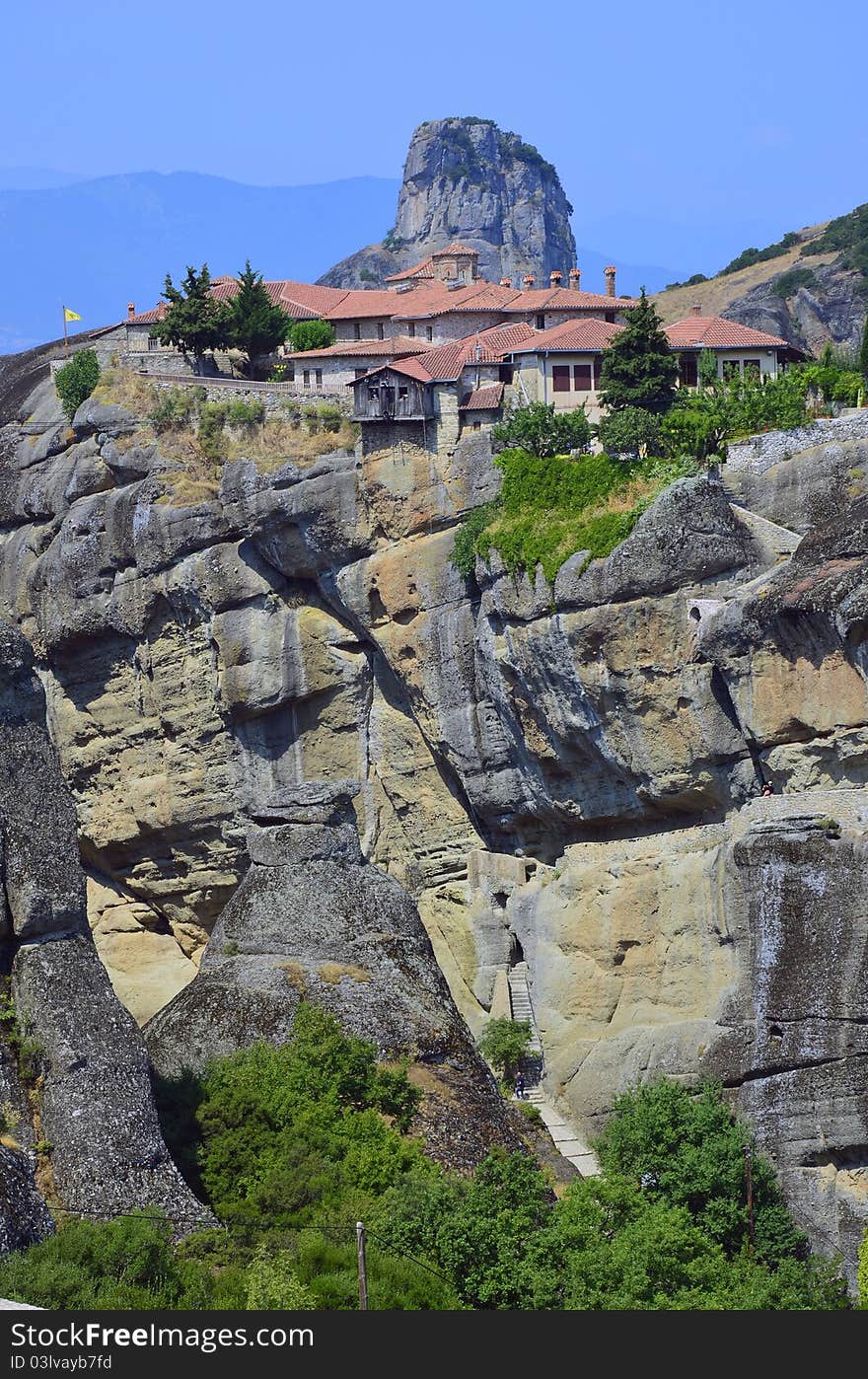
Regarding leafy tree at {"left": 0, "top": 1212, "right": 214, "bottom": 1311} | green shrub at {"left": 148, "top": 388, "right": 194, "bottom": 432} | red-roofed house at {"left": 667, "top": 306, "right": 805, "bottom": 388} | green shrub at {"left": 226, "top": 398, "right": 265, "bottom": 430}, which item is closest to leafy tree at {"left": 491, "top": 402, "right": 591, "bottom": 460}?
red-roofed house at {"left": 667, "top": 306, "right": 805, "bottom": 388}

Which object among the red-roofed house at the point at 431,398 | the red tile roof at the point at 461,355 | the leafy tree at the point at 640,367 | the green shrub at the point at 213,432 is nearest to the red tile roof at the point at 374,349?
the red tile roof at the point at 461,355

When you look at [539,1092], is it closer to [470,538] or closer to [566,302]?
[470,538]

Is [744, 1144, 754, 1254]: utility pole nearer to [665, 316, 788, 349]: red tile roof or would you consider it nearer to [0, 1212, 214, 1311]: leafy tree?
[0, 1212, 214, 1311]: leafy tree

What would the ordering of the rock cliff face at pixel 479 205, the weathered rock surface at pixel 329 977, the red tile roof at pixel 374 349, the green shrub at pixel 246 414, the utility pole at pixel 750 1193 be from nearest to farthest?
the weathered rock surface at pixel 329 977 → the utility pole at pixel 750 1193 → the green shrub at pixel 246 414 → the red tile roof at pixel 374 349 → the rock cliff face at pixel 479 205

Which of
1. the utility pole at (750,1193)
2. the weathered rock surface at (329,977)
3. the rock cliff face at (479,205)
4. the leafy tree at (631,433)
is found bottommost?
the utility pole at (750,1193)

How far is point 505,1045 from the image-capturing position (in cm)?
6450

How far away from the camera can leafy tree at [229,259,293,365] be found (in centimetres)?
8525

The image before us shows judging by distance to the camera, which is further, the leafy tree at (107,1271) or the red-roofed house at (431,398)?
the red-roofed house at (431,398)

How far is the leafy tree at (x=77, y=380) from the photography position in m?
83.7

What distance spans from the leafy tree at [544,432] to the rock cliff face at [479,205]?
309 feet

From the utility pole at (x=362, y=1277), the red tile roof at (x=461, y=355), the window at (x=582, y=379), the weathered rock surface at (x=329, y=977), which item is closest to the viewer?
the utility pole at (x=362, y=1277)

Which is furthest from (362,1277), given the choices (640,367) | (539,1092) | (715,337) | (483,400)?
(715,337)

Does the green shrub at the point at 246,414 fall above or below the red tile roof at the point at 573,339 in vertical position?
below

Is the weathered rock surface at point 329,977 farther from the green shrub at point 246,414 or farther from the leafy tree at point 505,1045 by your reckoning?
the green shrub at point 246,414
